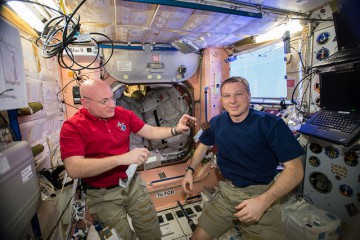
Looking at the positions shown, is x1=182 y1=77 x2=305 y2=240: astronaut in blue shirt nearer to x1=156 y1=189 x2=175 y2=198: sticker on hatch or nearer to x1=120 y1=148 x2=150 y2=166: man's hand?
x1=120 y1=148 x2=150 y2=166: man's hand

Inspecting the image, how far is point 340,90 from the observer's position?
6.64ft

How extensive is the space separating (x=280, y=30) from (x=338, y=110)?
1.50m

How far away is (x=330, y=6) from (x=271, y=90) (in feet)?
4.53

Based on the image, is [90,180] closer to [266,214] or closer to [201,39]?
[266,214]

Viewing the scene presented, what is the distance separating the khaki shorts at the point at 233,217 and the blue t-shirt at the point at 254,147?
0.09m

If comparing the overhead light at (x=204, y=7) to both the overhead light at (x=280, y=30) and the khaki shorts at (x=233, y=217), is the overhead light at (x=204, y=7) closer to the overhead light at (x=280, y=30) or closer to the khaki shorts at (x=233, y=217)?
the overhead light at (x=280, y=30)

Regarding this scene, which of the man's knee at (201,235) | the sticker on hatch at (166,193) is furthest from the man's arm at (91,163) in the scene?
the sticker on hatch at (166,193)

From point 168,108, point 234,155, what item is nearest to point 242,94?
point 234,155

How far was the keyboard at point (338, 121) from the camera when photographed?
5.92ft

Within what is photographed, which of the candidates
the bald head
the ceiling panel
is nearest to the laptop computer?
the ceiling panel

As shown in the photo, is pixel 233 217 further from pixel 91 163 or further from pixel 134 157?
pixel 91 163

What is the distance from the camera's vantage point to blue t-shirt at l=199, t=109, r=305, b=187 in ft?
5.61

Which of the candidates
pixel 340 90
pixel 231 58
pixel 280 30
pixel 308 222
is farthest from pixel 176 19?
pixel 308 222

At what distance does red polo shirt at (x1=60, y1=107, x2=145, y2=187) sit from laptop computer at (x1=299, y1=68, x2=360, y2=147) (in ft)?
7.30
